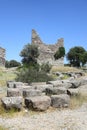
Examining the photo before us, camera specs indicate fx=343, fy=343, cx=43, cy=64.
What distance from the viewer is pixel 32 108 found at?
39.5 feet

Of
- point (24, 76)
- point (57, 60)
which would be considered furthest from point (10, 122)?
point (57, 60)

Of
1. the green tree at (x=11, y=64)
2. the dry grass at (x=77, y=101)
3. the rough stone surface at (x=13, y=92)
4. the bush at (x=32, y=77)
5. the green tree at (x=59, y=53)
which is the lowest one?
the dry grass at (x=77, y=101)

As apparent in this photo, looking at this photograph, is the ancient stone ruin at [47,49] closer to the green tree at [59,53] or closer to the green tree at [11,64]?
the green tree at [59,53]

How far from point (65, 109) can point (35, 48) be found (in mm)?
45233

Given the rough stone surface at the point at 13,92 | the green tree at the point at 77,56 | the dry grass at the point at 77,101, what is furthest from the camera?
the green tree at the point at 77,56

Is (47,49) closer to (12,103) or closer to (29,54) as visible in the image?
(29,54)

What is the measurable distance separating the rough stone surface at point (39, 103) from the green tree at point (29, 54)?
41.6m

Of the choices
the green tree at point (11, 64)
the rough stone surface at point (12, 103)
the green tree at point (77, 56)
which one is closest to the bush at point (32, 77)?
the rough stone surface at point (12, 103)

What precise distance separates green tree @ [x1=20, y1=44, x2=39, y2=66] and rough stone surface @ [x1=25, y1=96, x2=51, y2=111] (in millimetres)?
41592

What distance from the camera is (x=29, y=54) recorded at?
181ft

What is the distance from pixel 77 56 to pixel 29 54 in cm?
1613

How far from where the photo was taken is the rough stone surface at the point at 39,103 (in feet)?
39.2

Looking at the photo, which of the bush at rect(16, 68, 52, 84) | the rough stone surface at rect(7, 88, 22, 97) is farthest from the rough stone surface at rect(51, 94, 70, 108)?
the bush at rect(16, 68, 52, 84)

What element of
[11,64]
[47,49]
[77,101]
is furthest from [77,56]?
[77,101]
